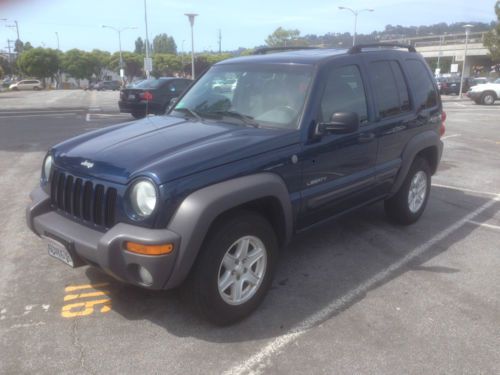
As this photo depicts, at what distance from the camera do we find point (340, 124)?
3.53 metres

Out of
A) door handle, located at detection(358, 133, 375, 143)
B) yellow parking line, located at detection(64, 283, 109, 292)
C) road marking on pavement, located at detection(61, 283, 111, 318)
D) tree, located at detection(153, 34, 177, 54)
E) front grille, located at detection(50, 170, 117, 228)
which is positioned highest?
tree, located at detection(153, 34, 177, 54)

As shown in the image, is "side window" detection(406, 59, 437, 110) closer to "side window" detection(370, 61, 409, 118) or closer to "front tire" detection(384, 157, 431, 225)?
"side window" detection(370, 61, 409, 118)

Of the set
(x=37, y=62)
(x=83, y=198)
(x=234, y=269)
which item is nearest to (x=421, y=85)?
(x=234, y=269)

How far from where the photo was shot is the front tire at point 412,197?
5086 millimetres

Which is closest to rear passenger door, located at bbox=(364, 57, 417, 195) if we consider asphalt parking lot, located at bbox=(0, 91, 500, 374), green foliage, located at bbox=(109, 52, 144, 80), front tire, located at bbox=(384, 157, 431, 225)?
front tire, located at bbox=(384, 157, 431, 225)

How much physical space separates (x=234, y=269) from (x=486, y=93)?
26.3 metres

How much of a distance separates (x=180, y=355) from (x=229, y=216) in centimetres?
95

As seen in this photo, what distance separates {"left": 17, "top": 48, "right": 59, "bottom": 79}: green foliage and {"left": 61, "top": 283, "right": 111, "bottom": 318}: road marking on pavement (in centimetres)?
7783

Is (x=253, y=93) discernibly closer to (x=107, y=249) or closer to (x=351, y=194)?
(x=351, y=194)

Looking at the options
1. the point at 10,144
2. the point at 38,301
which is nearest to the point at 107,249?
the point at 38,301

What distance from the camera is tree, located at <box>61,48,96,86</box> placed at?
81250 millimetres

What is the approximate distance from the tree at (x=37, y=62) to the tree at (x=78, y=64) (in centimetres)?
593

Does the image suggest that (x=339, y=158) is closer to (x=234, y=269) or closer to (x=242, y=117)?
(x=242, y=117)

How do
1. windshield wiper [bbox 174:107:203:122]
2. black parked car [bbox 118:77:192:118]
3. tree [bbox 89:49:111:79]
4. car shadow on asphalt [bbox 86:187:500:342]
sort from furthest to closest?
tree [bbox 89:49:111:79]
black parked car [bbox 118:77:192:118]
windshield wiper [bbox 174:107:203:122]
car shadow on asphalt [bbox 86:187:500:342]
